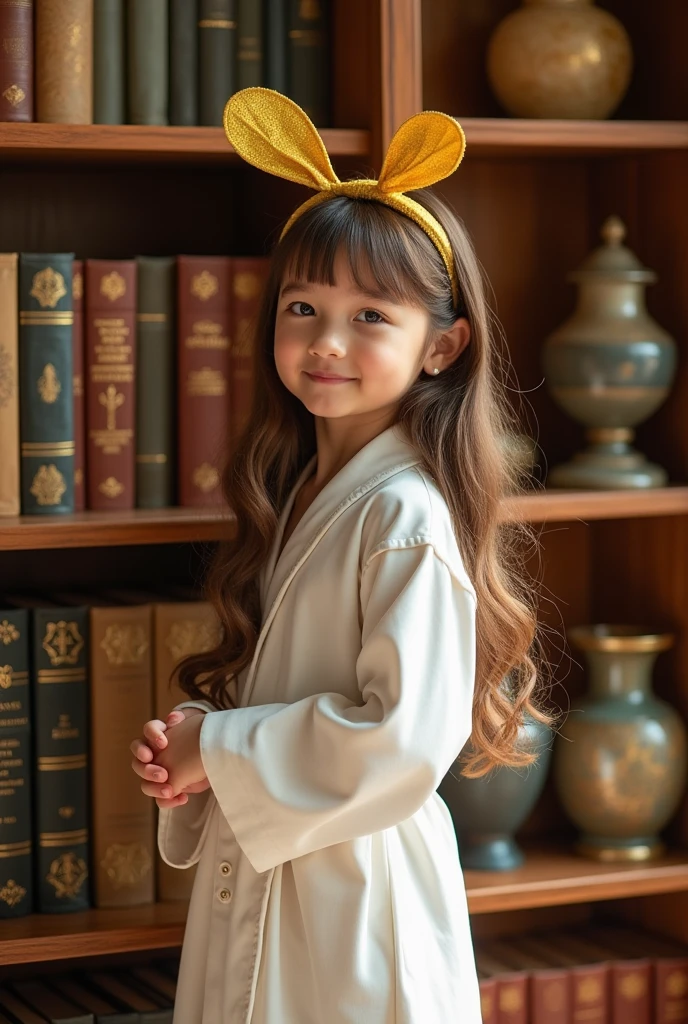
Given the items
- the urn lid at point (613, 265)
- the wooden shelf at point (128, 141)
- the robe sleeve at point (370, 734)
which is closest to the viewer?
the robe sleeve at point (370, 734)

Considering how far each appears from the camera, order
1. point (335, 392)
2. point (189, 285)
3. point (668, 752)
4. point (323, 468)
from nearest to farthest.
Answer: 1. point (335, 392)
2. point (323, 468)
3. point (189, 285)
4. point (668, 752)

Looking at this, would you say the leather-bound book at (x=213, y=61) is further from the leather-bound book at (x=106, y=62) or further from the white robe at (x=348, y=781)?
the white robe at (x=348, y=781)

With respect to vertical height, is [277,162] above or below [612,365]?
above

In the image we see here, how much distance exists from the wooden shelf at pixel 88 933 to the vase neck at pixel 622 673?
0.56m

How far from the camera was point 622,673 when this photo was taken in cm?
163

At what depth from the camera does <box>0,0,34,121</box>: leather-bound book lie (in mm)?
1411

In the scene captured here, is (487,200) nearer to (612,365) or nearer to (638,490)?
(612,365)

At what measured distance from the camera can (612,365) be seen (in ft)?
5.16

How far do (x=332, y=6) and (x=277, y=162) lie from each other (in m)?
0.33

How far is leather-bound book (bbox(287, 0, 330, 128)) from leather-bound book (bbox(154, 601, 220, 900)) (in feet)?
1.84

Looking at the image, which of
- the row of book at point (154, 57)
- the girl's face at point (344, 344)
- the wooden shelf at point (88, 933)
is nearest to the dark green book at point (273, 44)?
the row of book at point (154, 57)

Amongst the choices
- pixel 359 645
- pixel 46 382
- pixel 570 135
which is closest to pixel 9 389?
pixel 46 382

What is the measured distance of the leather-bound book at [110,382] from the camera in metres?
1.49

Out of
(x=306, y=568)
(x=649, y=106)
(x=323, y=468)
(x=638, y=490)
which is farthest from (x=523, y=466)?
(x=649, y=106)
